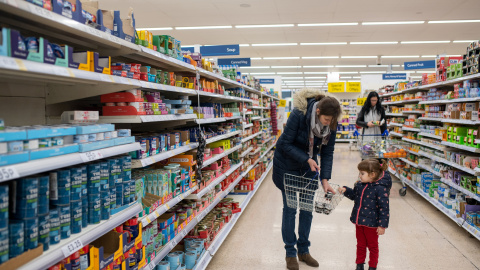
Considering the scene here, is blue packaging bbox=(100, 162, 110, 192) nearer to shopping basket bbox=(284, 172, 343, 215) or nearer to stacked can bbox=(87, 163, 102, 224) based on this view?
stacked can bbox=(87, 163, 102, 224)

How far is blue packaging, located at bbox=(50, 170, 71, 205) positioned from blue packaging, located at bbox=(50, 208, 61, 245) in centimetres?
5

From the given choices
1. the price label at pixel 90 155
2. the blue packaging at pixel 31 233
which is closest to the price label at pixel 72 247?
the blue packaging at pixel 31 233

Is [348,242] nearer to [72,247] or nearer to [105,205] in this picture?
[105,205]

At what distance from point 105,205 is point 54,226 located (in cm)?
36

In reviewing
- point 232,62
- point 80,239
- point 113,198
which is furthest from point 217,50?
point 80,239

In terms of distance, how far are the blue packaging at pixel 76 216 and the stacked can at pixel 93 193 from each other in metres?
0.09

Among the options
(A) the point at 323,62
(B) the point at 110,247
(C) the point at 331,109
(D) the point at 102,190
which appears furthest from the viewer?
(A) the point at 323,62

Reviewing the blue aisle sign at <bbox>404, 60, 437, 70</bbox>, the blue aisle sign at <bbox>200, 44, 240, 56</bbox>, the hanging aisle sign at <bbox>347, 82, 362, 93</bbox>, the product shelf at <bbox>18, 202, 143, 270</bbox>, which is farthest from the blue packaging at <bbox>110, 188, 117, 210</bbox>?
the hanging aisle sign at <bbox>347, 82, 362, 93</bbox>

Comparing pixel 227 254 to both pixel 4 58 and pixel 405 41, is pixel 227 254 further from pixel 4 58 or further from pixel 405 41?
pixel 405 41

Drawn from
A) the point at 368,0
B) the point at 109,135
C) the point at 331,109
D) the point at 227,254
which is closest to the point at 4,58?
the point at 109,135

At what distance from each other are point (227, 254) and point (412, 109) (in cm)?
571

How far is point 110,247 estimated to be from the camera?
6.50 ft

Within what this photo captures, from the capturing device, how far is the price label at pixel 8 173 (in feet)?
3.85

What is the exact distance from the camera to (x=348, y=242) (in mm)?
4188
